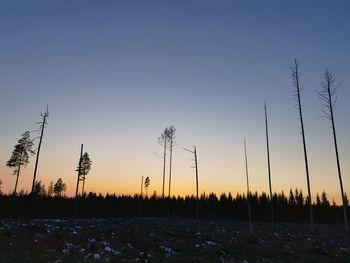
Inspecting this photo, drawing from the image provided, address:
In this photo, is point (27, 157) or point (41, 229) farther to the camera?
point (27, 157)

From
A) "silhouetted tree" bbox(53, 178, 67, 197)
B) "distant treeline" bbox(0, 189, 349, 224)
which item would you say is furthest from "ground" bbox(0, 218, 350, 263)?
"silhouetted tree" bbox(53, 178, 67, 197)

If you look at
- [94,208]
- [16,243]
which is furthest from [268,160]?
[94,208]

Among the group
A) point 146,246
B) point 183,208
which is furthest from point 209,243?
point 183,208

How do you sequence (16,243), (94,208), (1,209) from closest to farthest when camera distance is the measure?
(16,243)
(1,209)
(94,208)

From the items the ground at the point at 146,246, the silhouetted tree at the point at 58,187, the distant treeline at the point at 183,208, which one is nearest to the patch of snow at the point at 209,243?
the ground at the point at 146,246

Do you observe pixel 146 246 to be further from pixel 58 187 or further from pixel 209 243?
pixel 58 187

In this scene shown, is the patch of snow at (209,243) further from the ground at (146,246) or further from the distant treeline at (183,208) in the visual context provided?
the distant treeline at (183,208)

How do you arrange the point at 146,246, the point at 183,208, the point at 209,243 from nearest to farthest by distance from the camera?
the point at 146,246 < the point at 209,243 < the point at 183,208

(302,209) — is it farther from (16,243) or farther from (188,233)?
(16,243)

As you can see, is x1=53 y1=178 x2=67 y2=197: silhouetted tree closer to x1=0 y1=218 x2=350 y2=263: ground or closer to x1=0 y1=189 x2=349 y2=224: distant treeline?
x1=0 y1=189 x2=349 y2=224: distant treeline

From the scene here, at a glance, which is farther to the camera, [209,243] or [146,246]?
[209,243]

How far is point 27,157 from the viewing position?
194 ft

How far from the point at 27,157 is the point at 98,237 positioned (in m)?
40.9

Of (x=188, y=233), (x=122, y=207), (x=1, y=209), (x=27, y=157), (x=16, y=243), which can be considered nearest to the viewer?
(x=16, y=243)
